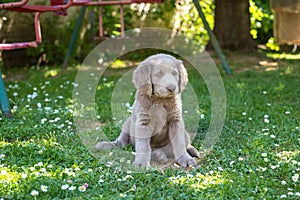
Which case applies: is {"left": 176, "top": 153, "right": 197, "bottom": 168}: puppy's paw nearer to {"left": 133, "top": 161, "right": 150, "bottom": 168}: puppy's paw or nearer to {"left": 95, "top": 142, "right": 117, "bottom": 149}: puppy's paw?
{"left": 133, "top": 161, "right": 150, "bottom": 168}: puppy's paw

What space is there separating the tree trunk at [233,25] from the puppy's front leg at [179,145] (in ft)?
18.1

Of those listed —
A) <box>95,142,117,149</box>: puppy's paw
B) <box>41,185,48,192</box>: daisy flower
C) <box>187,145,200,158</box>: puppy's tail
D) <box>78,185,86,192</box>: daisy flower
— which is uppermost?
<box>41,185,48,192</box>: daisy flower

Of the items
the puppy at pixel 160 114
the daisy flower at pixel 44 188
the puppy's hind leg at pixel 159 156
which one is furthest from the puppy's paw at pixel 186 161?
the daisy flower at pixel 44 188

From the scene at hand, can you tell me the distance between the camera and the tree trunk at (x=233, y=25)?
28.3 feet

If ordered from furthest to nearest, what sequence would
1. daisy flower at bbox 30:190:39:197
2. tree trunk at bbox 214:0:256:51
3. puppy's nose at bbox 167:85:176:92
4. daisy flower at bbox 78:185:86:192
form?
1. tree trunk at bbox 214:0:256:51
2. puppy's nose at bbox 167:85:176:92
3. daisy flower at bbox 78:185:86:192
4. daisy flower at bbox 30:190:39:197

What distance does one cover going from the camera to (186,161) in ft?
11.3

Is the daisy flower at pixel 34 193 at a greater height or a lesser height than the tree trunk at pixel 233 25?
lesser

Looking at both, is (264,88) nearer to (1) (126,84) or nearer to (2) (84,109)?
(1) (126,84)

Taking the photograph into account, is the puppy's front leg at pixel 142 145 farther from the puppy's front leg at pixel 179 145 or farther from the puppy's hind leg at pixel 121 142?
the puppy's hind leg at pixel 121 142

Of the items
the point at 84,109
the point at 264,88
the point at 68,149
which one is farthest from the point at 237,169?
the point at 264,88

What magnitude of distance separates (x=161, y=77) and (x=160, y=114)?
1.07ft

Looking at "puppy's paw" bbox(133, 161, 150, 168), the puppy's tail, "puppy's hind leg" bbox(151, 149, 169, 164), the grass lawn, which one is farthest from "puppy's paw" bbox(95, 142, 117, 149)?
the puppy's tail

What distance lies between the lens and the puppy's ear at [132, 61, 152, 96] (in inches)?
130

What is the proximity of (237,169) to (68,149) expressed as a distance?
4.40 feet
